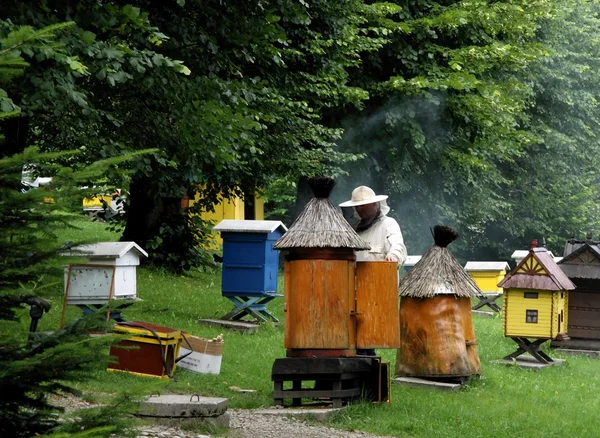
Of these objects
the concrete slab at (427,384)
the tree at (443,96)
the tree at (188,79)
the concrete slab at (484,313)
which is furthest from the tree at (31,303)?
the tree at (443,96)

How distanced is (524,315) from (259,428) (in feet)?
22.2

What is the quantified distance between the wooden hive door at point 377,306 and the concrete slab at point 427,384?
196 cm

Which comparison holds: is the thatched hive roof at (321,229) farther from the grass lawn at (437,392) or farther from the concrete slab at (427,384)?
the concrete slab at (427,384)

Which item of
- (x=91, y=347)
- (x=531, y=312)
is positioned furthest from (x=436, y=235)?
(x=91, y=347)

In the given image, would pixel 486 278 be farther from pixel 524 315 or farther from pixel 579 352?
pixel 524 315

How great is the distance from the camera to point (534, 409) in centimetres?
1057

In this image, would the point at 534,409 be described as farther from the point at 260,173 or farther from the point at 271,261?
the point at 260,173

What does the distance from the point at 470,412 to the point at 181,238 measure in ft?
42.5

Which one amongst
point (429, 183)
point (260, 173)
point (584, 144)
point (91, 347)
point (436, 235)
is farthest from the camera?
point (584, 144)

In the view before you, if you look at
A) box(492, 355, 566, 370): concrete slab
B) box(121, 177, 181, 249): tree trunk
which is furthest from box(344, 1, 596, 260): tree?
box(492, 355, 566, 370): concrete slab

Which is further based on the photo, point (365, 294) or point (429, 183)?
point (429, 183)

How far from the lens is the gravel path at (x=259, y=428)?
25.6ft

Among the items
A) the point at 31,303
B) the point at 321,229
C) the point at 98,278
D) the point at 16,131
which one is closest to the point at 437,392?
the point at 321,229

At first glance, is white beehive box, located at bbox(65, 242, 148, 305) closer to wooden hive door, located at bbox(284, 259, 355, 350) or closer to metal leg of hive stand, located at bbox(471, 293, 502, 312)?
wooden hive door, located at bbox(284, 259, 355, 350)
